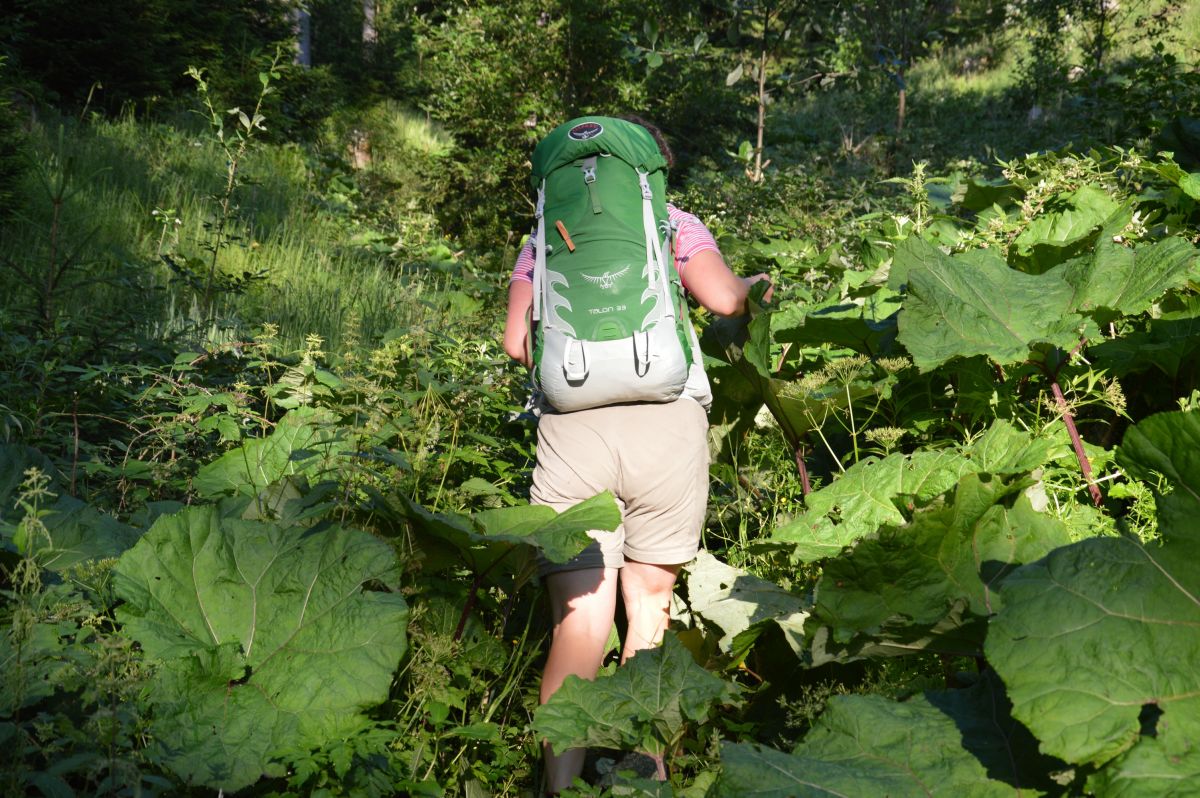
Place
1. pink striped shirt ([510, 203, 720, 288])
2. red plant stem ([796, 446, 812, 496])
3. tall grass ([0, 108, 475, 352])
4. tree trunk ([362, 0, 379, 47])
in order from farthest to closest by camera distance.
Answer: tree trunk ([362, 0, 379, 47])
tall grass ([0, 108, 475, 352])
red plant stem ([796, 446, 812, 496])
pink striped shirt ([510, 203, 720, 288])

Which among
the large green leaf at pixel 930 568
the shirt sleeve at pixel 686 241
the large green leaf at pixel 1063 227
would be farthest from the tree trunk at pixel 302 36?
the large green leaf at pixel 930 568

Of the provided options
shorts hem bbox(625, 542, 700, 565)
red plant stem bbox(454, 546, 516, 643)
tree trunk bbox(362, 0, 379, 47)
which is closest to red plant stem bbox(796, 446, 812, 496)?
shorts hem bbox(625, 542, 700, 565)

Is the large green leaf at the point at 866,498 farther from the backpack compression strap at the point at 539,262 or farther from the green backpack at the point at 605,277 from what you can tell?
the backpack compression strap at the point at 539,262

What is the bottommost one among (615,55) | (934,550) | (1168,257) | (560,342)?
(934,550)

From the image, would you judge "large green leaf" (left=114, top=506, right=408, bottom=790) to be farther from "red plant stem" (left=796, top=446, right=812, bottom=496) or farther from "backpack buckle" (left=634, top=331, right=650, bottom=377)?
"red plant stem" (left=796, top=446, right=812, bottom=496)

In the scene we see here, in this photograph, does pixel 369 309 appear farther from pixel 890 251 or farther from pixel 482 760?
pixel 482 760

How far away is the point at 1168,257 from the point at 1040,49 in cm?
1570

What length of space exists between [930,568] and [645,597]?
40.2 inches

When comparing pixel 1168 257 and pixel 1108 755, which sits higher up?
pixel 1168 257

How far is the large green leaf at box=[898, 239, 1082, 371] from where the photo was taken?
2.61 metres

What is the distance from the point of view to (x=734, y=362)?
10.9 ft

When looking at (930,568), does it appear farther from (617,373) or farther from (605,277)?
(605,277)

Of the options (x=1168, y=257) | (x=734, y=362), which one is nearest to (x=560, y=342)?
(x=734, y=362)

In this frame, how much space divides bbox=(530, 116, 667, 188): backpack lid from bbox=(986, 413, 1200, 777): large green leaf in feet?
5.65
